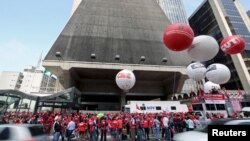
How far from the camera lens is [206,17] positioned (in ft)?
255

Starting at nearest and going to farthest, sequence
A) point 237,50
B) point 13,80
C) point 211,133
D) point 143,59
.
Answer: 1. point 211,133
2. point 237,50
3. point 143,59
4. point 13,80

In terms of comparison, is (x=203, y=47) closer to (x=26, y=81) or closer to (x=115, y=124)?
(x=115, y=124)

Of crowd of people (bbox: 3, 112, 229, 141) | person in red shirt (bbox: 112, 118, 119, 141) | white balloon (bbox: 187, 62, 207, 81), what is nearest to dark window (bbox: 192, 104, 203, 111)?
crowd of people (bbox: 3, 112, 229, 141)

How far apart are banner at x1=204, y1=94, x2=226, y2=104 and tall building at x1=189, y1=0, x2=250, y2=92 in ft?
118

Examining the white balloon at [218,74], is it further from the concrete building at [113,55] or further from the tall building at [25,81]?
the tall building at [25,81]

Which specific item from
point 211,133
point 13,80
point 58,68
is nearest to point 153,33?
point 58,68

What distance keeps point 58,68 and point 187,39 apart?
24.3m

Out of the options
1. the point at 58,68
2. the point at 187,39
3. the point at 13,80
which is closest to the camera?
the point at 187,39

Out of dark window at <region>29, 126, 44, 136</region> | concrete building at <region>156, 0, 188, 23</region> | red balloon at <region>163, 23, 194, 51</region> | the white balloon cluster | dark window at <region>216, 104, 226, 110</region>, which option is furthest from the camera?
concrete building at <region>156, 0, 188, 23</region>

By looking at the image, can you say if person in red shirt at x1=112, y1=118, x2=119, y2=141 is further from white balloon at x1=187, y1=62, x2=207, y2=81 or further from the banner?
the banner

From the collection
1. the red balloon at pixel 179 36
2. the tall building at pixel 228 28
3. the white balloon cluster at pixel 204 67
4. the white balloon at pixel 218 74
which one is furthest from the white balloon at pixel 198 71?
the tall building at pixel 228 28

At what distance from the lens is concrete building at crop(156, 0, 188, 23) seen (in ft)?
346

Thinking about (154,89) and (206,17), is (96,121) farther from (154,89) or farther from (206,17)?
(206,17)

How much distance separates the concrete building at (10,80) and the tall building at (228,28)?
9036cm
